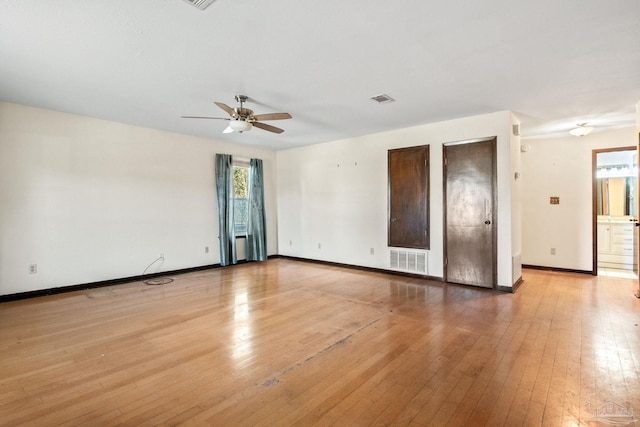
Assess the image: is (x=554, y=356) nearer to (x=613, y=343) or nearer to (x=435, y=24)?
(x=613, y=343)

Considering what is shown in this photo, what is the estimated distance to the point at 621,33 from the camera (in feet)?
7.99

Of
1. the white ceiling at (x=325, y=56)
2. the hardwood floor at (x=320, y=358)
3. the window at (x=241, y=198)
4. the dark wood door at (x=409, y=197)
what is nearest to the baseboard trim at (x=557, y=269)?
the hardwood floor at (x=320, y=358)

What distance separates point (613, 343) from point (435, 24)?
3.19 metres

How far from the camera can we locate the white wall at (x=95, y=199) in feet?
13.7

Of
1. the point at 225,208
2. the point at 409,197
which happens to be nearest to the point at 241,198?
the point at 225,208

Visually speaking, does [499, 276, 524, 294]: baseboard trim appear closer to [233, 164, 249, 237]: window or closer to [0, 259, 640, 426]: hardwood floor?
[0, 259, 640, 426]: hardwood floor

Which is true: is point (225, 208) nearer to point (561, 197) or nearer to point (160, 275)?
point (160, 275)

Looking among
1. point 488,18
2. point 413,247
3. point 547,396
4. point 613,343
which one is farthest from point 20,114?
point 613,343

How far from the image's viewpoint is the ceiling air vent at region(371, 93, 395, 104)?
3816 millimetres

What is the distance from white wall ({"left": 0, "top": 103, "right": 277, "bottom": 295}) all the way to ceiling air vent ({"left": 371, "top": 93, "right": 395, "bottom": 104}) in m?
2.99

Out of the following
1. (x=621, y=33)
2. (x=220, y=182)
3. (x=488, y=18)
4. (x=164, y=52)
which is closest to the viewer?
(x=488, y=18)

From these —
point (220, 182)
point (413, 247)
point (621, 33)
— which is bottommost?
point (413, 247)

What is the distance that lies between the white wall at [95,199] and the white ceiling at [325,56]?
54 centimetres

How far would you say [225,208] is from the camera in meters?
6.34
